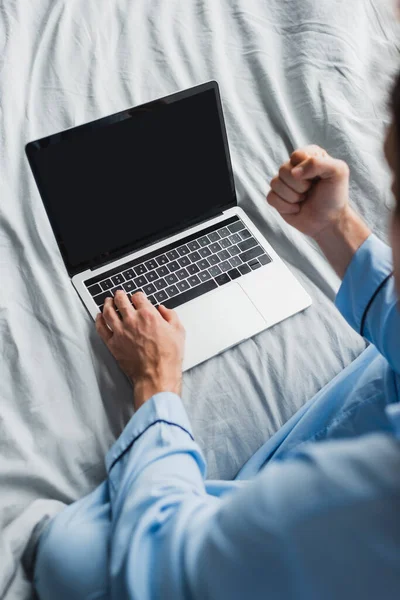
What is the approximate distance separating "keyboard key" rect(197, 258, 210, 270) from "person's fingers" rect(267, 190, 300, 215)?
0.48 ft

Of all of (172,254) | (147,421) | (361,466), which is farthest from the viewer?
(172,254)

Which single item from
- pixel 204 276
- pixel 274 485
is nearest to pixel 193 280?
pixel 204 276

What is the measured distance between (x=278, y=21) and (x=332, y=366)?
0.72 metres

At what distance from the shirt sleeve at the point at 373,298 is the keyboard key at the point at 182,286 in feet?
0.73

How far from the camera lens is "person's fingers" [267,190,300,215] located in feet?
2.75

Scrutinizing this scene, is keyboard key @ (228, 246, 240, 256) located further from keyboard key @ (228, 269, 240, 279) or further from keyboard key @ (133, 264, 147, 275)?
keyboard key @ (133, 264, 147, 275)

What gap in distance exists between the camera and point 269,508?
49cm

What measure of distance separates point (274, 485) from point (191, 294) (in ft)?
1.46

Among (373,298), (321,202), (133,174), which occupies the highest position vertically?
(133,174)

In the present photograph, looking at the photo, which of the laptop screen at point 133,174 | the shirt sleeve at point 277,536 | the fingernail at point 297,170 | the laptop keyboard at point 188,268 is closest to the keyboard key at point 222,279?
the laptop keyboard at point 188,268

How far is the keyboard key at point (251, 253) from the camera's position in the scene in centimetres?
94

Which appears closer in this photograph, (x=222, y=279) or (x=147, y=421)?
(x=147, y=421)

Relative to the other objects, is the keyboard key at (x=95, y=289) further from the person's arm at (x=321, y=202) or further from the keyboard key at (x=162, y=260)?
the person's arm at (x=321, y=202)

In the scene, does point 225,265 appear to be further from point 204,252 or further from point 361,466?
point 361,466
